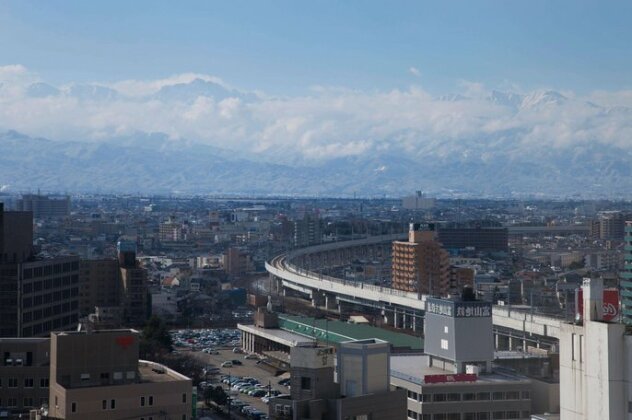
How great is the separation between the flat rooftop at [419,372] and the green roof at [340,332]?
6.02m

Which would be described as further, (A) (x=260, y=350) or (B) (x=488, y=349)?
(A) (x=260, y=350)

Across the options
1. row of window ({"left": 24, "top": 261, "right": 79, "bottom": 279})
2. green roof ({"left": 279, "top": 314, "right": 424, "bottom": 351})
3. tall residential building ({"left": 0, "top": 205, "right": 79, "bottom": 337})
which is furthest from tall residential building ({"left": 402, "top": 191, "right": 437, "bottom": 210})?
tall residential building ({"left": 0, "top": 205, "right": 79, "bottom": 337})

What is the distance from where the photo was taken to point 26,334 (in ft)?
82.8

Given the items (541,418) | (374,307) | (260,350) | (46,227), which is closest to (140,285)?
(260,350)

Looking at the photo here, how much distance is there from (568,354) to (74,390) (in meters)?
7.09

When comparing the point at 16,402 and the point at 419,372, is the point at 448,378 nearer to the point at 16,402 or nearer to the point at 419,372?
the point at 419,372

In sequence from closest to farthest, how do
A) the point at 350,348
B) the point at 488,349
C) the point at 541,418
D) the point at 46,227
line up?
the point at 541,418 → the point at 350,348 → the point at 488,349 → the point at 46,227

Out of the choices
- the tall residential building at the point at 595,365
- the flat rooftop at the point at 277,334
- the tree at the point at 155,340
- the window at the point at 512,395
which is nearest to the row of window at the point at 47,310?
the tree at the point at 155,340

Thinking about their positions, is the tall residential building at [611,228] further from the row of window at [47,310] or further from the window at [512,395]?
the window at [512,395]

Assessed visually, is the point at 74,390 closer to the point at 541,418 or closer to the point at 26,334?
the point at 541,418

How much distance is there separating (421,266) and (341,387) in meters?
38.4

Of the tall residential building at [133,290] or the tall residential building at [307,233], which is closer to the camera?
the tall residential building at [133,290]

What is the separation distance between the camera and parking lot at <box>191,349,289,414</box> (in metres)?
26.0

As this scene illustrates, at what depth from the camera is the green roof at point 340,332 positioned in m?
30.0
